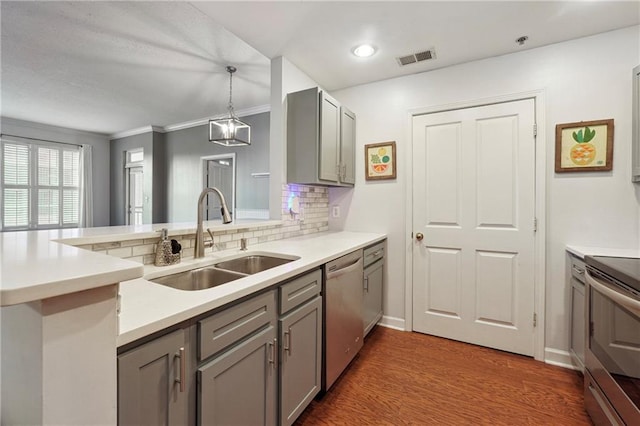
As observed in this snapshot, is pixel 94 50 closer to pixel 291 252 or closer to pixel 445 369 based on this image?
pixel 291 252

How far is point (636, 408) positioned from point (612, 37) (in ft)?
8.05

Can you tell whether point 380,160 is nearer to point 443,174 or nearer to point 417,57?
point 443,174

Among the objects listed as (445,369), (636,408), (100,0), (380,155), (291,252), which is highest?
(100,0)

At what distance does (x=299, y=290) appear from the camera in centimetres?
152

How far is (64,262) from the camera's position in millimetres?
715

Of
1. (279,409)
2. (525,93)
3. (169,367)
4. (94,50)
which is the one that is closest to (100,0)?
(94,50)

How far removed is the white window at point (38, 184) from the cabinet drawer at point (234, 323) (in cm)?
646

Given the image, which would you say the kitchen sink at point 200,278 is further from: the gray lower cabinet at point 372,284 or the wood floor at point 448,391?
the gray lower cabinet at point 372,284

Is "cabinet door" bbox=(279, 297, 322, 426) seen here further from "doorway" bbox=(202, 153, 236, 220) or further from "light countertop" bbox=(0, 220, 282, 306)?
"doorway" bbox=(202, 153, 236, 220)

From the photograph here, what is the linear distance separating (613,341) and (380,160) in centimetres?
212

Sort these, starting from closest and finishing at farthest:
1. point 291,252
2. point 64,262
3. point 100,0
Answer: point 64,262
point 291,252
point 100,0

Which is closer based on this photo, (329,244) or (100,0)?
(100,0)

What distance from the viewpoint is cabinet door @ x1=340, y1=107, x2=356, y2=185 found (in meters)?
2.79

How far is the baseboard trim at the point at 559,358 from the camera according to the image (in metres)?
2.19
